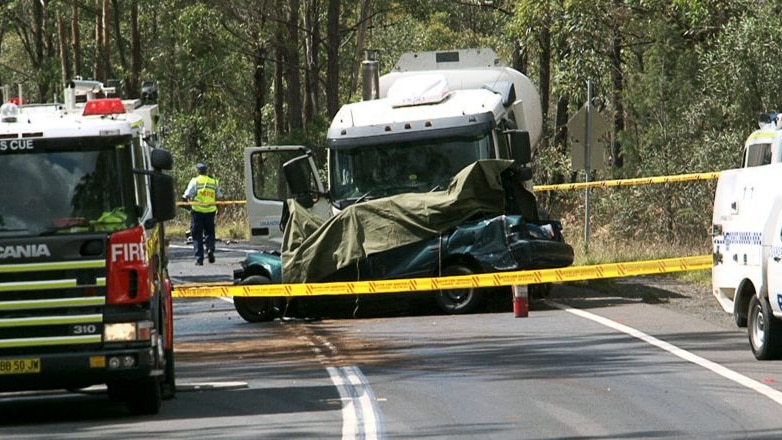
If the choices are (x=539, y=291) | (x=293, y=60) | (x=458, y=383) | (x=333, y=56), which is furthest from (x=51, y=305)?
(x=293, y=60)

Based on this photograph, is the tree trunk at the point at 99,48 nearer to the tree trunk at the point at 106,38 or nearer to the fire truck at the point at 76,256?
the tree trunk at the point at 106,38

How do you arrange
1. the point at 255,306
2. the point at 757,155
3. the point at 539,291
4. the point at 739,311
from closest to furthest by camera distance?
the point at 739,311, the point at 757,155, the point at 255,306, the point at 539,291

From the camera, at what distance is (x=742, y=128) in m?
30.4

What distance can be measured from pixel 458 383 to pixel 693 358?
253cm

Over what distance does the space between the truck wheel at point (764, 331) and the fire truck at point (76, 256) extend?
18.4 ft

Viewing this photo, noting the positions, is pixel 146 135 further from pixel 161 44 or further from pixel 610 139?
pixel 161 44

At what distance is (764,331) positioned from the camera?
1429 cm

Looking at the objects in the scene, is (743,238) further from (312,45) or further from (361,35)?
(361,35)

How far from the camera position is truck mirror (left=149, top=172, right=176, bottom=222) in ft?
39.6

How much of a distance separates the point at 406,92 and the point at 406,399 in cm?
980

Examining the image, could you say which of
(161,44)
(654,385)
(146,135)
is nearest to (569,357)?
(654,385)

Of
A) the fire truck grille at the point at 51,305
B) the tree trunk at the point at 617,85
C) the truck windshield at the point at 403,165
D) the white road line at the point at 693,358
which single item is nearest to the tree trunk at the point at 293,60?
the tree trunk at the point at 617,85

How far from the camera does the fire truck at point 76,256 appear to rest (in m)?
11.7

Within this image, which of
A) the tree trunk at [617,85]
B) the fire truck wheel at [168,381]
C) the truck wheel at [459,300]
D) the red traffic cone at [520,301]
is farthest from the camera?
the tree trunk at [617,85]
